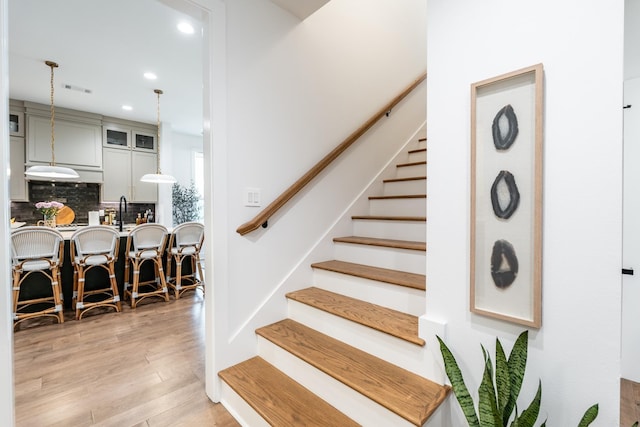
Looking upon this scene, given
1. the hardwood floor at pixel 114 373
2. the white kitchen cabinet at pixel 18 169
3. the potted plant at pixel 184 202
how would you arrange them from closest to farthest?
the hardwood floor at pixel 114 373
the white kitchen cabinet at pixel 18 169
the potted plant at pixel 184 202

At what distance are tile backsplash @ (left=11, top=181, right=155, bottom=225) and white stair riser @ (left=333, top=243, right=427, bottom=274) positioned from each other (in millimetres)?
5646

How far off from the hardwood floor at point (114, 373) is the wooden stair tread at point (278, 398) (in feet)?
0.69

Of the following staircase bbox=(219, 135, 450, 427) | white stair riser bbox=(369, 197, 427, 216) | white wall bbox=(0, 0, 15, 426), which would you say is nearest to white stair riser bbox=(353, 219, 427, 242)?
staircase bbox=(219, 135, 450, 427)

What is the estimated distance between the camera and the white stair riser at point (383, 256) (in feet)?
6.17

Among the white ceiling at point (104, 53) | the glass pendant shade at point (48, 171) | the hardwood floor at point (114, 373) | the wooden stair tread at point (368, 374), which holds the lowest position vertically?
the hardwood floor at point (114, 373)

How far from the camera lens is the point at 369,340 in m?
1.55

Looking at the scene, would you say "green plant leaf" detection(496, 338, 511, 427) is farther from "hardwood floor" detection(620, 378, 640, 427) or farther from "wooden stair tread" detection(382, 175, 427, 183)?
"wooden stair tread" detection(382, 175, 427, 183)

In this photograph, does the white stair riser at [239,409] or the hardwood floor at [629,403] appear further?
the hardwood floor at [629,403]

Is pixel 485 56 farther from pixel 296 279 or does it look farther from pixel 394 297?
pixel 296 279

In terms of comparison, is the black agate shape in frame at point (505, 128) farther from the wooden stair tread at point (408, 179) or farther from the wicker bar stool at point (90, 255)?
the wicker bar stool at point (90, 255)

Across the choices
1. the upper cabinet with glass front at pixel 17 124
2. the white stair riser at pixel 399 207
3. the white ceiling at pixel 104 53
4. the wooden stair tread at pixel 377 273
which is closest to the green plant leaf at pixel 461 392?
the wooden stair tread at pixel 377 273

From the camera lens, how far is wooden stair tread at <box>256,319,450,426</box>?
116 cm

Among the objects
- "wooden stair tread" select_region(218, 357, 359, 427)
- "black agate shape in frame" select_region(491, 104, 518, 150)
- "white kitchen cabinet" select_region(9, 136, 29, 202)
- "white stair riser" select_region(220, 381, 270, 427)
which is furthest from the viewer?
"white kitchen cabinet" select_region(9, 136, 29, 202)

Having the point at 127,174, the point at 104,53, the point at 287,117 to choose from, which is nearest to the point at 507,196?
the point at 287,117
